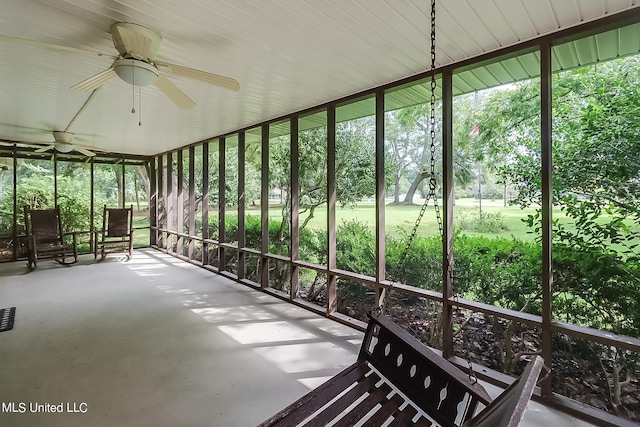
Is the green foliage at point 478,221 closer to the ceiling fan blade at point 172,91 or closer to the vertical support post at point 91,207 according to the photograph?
the ceiling fan blade at point 172,91

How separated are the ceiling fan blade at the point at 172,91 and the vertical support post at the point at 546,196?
2908mm

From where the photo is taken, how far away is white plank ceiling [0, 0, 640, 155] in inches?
80.4

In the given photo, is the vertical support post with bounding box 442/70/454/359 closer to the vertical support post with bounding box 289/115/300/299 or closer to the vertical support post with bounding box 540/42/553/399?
the vertical support post with bounding box 540/42/553/399

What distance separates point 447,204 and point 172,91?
2.67m

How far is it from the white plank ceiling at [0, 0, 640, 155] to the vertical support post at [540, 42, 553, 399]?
33cm

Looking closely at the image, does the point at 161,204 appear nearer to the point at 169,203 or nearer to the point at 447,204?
the point at 169,203

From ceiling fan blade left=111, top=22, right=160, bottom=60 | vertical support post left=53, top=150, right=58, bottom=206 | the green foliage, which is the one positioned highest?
ceiling fan blade left=111, top=22, right=160, bottom=60

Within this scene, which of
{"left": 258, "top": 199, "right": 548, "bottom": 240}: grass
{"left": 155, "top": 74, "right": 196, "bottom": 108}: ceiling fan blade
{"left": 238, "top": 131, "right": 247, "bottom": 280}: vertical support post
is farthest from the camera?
{"left": 238, "top": 131, "right": 247, "bottom": 280}: vertical support post

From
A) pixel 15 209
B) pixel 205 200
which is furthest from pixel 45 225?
pixel 205 200

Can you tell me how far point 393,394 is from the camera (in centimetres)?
179

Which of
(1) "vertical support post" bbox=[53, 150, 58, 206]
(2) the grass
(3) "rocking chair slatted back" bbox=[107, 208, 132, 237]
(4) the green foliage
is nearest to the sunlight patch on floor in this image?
(2) the grass

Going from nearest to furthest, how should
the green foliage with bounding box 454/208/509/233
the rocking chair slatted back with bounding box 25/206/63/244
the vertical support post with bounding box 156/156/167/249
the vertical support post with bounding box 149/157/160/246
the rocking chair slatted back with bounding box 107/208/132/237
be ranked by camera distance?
the green foliage with bounding box 454/208/509/233, the rocking chair slatted back with bounding box 25/206/63/244, the rocking chair slatted back with bounding box 107/208/132/237, the vertical support post with bounding box 156/156/167/249, the vertical support post with bounding box 149/157/160/246

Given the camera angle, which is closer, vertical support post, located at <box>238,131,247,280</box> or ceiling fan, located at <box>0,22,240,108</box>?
ceiling fan, located at <box>0,22,240,108</box>

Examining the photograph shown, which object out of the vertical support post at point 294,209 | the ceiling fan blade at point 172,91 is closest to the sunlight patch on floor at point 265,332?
the vertical support post at point 294,209
